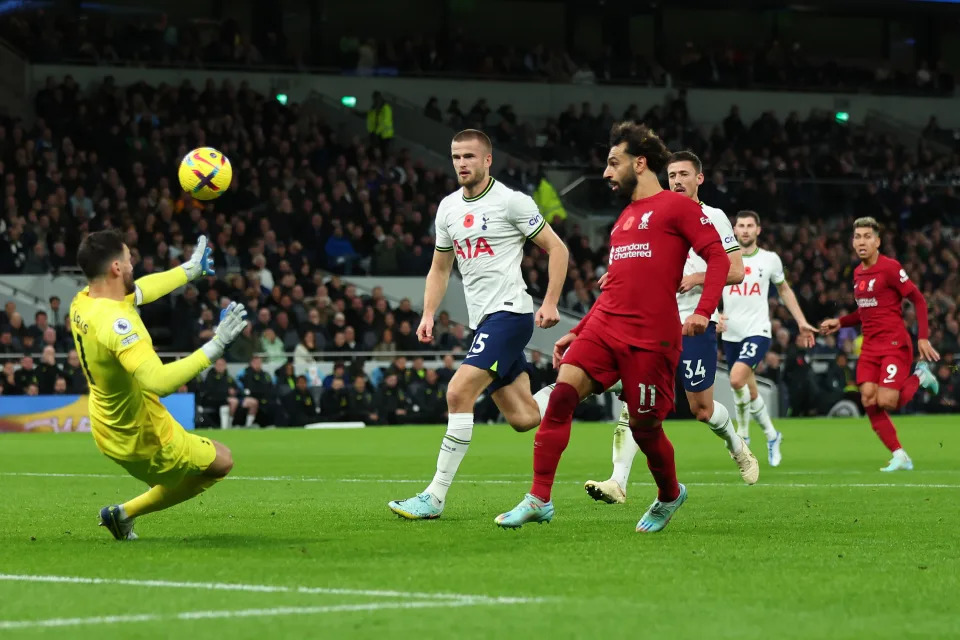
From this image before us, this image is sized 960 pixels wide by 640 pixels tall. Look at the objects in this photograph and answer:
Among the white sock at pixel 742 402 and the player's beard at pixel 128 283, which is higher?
the player's beard at pixel 128 283

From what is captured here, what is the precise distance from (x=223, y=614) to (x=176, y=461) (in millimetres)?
2734

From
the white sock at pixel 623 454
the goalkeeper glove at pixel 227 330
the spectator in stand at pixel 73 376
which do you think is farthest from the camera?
the spectator in stand at pixel 73 376

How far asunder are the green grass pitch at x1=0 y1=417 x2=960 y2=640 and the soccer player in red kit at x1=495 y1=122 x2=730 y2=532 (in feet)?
1.43

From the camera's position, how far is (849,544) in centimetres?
850

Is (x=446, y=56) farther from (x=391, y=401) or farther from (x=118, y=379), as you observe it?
(x=118, y=379)

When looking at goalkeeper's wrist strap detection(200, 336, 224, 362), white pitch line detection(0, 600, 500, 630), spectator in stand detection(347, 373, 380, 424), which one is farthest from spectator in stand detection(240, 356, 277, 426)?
white pitch line detection(0, 600, 500, 630)

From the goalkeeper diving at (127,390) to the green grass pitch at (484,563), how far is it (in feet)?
1.12

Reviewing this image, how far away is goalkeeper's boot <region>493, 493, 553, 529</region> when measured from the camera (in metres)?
9.05

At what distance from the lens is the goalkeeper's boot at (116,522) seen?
8.69m

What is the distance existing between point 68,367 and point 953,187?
24345 millimetres

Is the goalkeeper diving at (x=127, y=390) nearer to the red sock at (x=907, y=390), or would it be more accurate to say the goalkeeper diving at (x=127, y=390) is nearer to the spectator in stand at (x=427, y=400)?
the red sock at (x=907, y=390)

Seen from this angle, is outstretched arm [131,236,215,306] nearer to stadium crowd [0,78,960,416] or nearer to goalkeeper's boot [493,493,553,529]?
goalkeeper's boot [493,493,553,529]

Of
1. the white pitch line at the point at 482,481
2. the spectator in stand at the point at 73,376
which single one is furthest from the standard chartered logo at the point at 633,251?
the spectator in stand at the point at 73,376

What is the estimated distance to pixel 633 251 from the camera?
9078 mm
